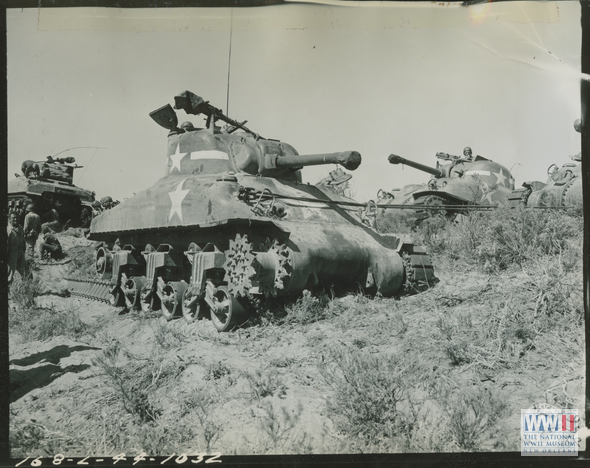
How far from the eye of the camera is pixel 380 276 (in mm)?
8773

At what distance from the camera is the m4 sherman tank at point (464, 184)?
52.5ft

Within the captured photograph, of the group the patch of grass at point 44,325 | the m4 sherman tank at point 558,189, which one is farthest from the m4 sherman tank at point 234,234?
the m4 sherman tank at point 558,189

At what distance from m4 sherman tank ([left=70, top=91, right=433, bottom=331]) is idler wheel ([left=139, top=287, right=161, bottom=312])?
21 millimetres

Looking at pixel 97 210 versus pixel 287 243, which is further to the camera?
pixel 97 210

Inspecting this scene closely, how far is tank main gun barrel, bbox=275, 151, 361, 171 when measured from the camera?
794 centimetres

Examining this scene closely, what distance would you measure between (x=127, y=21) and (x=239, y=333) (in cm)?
427

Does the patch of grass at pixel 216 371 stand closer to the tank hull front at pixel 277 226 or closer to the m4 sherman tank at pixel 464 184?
the tank hull front at pixel 277 226

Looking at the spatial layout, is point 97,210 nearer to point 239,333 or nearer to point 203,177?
point 203,177

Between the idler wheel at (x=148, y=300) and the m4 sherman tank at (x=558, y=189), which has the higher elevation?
the m4 sherman tank at (x=558, y=189)

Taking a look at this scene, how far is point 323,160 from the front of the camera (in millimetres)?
8656

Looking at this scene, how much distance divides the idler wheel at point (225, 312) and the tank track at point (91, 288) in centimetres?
382

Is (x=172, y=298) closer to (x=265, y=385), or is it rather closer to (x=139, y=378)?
(x=139, y=378)

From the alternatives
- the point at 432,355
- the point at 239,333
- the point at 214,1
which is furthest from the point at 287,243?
the point at 214,1

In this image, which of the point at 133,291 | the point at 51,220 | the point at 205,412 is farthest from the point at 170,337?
the point at 51,220
